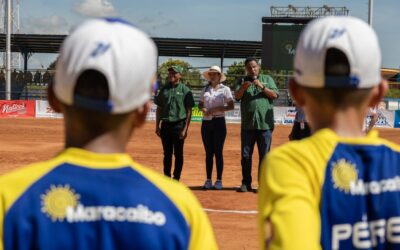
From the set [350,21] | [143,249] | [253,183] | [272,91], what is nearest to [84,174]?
[143,249]

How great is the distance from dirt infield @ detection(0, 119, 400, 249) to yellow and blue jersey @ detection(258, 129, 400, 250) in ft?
16.7

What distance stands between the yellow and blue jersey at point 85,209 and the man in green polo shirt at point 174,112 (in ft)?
29.3

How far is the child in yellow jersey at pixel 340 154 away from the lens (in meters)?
2.09

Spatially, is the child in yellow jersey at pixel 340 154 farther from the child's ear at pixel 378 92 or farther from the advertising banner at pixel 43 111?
the advertising banner at pixel 43 111

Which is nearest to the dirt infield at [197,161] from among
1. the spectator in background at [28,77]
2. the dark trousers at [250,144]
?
the dark trousers at [250,144]

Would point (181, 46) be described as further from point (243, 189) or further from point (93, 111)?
point (93, 111)

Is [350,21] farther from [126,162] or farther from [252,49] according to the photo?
[252,49]

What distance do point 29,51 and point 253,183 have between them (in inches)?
1963

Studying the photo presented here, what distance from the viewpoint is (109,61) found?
188 cm

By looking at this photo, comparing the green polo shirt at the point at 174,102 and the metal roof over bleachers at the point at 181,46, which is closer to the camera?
the green polo shirt at the point at 174,102

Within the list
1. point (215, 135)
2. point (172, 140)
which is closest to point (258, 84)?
point (215, 135)

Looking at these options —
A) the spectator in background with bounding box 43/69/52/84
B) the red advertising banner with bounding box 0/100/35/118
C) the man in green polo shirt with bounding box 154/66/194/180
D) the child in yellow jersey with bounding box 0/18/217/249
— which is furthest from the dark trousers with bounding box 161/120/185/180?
the spectator in background with bounding box 43/69/52/84

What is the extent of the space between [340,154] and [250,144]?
8.93 metres

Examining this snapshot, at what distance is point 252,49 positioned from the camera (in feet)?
190
